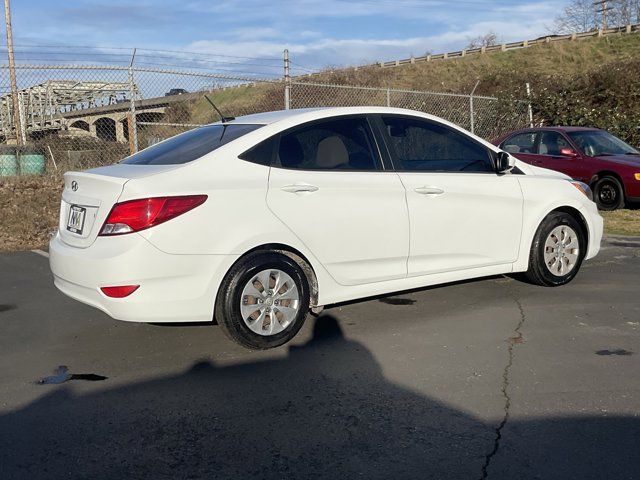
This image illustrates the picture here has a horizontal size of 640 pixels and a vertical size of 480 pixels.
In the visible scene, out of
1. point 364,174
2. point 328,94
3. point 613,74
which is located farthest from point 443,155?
point 613,74

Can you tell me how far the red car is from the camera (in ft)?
37.5

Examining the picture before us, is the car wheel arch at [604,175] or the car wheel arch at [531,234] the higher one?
the car wheel arch at [604,175]

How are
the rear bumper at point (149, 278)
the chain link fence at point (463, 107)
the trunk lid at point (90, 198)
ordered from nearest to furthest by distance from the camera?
the rear bumper at point (149, 278) < the trunk lid at point (90, 198) < the chain link fence at point (463, 107)

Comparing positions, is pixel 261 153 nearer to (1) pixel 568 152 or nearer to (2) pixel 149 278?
(2) pixel 149 278

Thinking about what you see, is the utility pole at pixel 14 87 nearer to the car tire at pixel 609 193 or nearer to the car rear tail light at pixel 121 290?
the car rear tail light at pixel 121 290

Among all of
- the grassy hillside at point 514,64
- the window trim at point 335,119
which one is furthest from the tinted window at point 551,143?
the grassy hillside at point 514,64

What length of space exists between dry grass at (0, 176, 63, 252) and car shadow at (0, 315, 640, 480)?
5.98 metres

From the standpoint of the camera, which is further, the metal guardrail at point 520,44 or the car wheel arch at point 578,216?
the metal guardrail at point 520,44

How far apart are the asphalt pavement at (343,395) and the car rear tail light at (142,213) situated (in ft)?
3.09

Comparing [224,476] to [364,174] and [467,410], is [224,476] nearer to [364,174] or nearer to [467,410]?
[467,410]

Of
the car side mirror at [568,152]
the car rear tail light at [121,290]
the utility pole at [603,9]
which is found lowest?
the car rear tail light at [121,290]

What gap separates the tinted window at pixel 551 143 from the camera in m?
12.0

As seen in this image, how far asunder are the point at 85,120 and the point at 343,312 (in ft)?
36.2

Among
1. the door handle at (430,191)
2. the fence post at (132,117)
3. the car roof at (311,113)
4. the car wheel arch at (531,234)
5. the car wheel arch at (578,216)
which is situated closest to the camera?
the car roof at (311,113)
